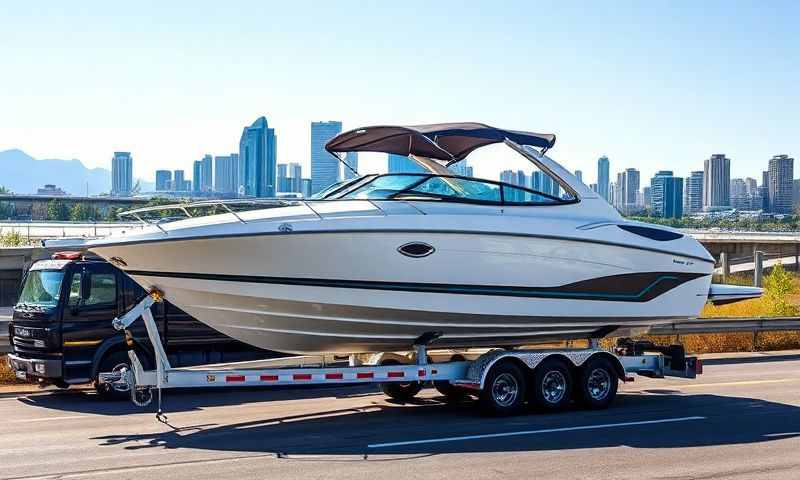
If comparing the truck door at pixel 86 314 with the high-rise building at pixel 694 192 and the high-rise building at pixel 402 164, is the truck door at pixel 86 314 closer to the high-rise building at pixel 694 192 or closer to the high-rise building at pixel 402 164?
the high-rise building at pixel 402 164

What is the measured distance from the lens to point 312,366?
12352mm

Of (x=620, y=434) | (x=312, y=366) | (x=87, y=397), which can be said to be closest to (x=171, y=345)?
(x=87, y=397)

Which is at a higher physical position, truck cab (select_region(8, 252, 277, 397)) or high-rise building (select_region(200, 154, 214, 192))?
high-rise building (select_region(200, 154, 214, 192))

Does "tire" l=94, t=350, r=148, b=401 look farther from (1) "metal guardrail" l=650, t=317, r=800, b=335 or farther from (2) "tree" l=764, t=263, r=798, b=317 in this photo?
(2) "tree" l=764, t=263, r=798, b=317

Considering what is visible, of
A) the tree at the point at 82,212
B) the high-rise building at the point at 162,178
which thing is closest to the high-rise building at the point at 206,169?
the high-rise building at the point at 162,178

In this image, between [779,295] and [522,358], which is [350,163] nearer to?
[522,358]

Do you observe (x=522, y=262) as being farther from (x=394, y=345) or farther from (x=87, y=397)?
(x=87, y=397)

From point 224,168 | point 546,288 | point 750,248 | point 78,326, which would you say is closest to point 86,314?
point 78,326

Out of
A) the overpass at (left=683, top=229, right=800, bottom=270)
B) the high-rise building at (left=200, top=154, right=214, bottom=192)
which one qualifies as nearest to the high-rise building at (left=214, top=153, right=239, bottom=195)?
the high-rise building at (left=200, top=154, right=214, bottom=192)

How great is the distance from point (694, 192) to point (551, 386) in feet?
616

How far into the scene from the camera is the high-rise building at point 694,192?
18675 centimetres

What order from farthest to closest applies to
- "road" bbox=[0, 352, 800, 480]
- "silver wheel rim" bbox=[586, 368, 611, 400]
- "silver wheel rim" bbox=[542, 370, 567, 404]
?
"silver wheel rim" bbox=[586, 368, 611, 400] < "silver wheel rim" bbox=[542, 370, 567, 404] < "road" bbox=[0, 352, 800, 480]

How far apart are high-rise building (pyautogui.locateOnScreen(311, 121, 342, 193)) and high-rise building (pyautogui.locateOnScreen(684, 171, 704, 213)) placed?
167844mm

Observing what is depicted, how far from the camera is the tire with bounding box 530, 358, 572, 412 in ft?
40.8
